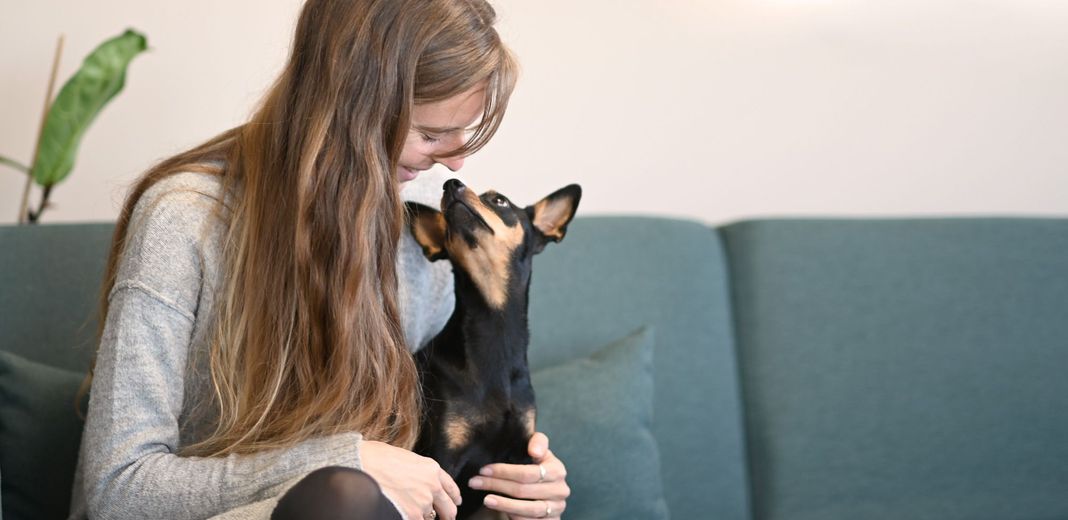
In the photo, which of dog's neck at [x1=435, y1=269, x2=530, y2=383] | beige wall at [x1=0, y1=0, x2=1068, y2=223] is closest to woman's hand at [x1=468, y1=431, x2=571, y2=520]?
dog's neck at [x1=435, y1=269, x2=530, y2=383]

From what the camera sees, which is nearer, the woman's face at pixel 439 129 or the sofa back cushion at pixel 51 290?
the woman's face at pixel 439 129

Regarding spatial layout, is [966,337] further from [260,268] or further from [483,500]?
[260,268]

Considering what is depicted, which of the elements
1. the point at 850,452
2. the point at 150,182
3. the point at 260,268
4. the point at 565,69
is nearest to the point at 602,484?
the point at 850,452

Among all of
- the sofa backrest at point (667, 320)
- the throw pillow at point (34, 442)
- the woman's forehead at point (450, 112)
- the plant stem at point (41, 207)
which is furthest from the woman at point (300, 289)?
the plant stem at point (41, 207)

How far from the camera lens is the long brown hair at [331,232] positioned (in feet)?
4.25

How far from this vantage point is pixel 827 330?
2.11 meters

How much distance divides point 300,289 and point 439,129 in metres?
0.29

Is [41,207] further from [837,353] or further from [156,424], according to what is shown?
[837,353]

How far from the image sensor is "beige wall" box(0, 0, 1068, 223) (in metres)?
2.41

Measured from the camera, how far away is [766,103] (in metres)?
2.55

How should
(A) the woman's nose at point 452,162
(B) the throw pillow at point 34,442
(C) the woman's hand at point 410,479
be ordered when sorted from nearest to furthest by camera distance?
1. (C) the woman's hand at point 410,479
2. (A) the woman's nose at point 452,162
3. (B) the throw pillow at point 34,442

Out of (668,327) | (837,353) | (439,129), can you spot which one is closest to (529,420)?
(439,129)

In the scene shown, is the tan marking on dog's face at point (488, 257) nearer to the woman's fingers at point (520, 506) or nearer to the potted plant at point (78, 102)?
the woman's fingers at point (520, 506)

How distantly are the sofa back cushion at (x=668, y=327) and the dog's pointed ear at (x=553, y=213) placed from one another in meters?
0.54
